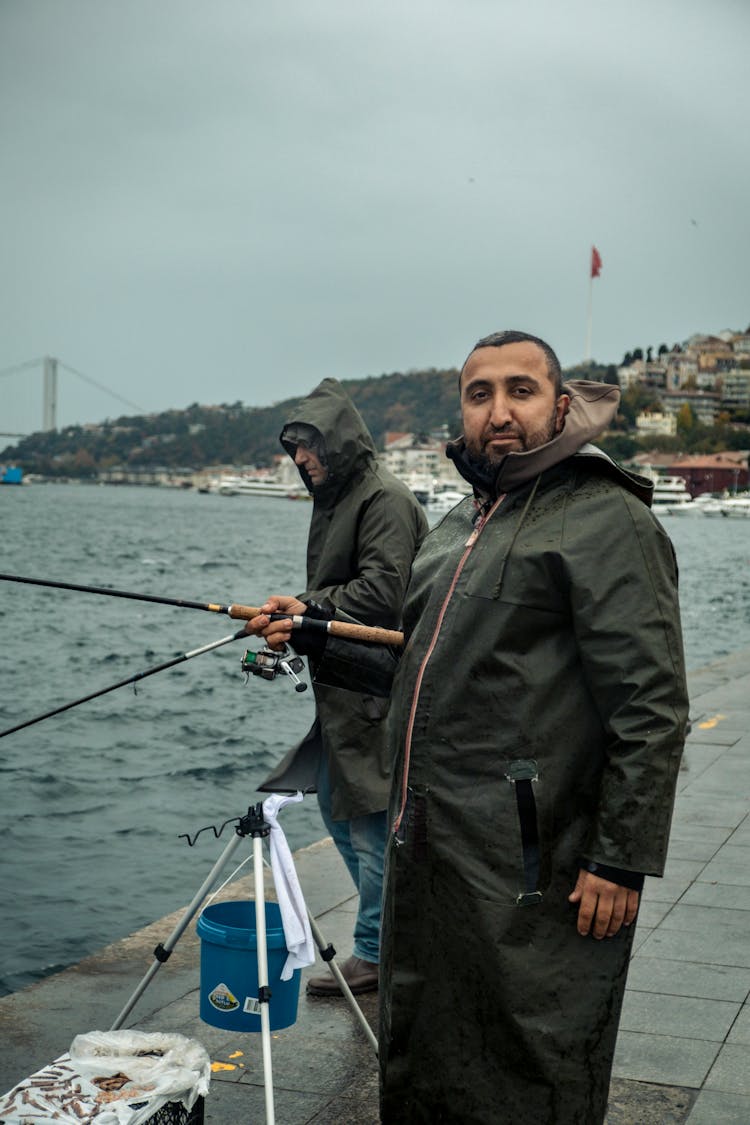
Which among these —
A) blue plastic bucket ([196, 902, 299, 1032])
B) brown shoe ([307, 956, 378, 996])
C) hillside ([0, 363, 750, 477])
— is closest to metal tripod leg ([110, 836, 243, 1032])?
blue plastic bucket ([196, 902, 299, 1032])

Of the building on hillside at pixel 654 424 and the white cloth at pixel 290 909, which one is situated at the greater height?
the building on hillside at pixel 654 424

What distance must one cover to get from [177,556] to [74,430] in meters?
139

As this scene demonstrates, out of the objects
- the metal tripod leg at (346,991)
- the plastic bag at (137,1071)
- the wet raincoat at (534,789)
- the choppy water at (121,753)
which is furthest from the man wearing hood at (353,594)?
the choppy water at (121,753)

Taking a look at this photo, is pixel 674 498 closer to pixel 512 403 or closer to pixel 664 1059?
pixel 664 1059

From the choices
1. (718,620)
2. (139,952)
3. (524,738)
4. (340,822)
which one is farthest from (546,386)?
(718,620)

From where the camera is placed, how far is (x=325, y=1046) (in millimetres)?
4250

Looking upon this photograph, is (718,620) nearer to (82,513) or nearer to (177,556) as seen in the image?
(177,556)

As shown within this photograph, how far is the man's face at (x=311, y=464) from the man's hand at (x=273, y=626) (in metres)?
1.08

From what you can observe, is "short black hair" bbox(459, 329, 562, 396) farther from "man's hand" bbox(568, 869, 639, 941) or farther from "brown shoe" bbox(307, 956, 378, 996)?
"brown shoe" bbox(307, 956, 378, 996)

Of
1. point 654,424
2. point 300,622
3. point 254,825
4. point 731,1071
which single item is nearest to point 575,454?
point 300,622

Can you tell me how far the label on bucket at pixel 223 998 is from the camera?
3730 mm

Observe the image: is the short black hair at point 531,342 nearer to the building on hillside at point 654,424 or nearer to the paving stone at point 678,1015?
the paving stone at point 678,1015

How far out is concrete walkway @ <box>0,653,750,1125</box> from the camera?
3826 mm

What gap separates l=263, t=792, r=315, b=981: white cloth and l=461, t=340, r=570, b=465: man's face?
1.36 meters
